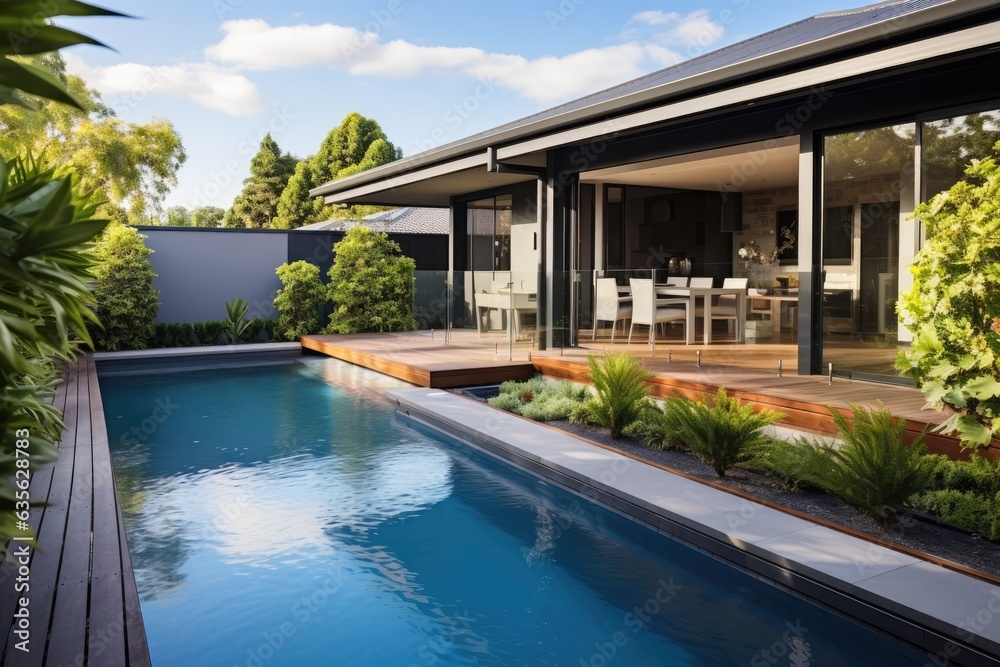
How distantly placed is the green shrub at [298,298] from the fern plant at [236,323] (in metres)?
0.65

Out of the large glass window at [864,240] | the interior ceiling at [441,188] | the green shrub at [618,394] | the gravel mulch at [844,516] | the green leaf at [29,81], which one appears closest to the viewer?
the green leaf at [29,81]

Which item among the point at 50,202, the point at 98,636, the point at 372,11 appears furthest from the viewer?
the point at 372,11

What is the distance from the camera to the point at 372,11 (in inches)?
406

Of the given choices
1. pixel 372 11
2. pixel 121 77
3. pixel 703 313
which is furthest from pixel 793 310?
pixel 121 77

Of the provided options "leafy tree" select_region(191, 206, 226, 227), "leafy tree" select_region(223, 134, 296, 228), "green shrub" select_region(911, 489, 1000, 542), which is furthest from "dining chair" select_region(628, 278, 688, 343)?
"leafy tree" select_region(191, 206, 226, 227)

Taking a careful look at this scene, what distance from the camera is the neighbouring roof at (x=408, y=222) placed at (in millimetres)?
18375

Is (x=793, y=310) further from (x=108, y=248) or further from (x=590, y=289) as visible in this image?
(x=108, y=248)

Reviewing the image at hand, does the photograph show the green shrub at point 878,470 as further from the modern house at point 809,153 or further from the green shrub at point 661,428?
the modern house at point 809,153

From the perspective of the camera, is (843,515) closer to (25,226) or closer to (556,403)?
(556,403)

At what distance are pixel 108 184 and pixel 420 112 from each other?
1135cm

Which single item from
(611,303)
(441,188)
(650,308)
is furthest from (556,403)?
(441,188)

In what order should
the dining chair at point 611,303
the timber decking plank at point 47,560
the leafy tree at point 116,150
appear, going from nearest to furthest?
the timber decking plank at point 47,560 → the dining chair at point 611,303 → the leafy tree at point 116,150

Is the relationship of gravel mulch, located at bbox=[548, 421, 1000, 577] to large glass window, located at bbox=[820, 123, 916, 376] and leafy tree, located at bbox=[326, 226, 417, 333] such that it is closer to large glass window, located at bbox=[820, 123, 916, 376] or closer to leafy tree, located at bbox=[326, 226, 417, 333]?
large glass window, located at bbox=[820, 123, 916, 376]

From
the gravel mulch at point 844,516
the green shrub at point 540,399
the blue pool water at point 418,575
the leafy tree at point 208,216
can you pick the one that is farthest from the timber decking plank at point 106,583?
the leafy tree at point 208,216
